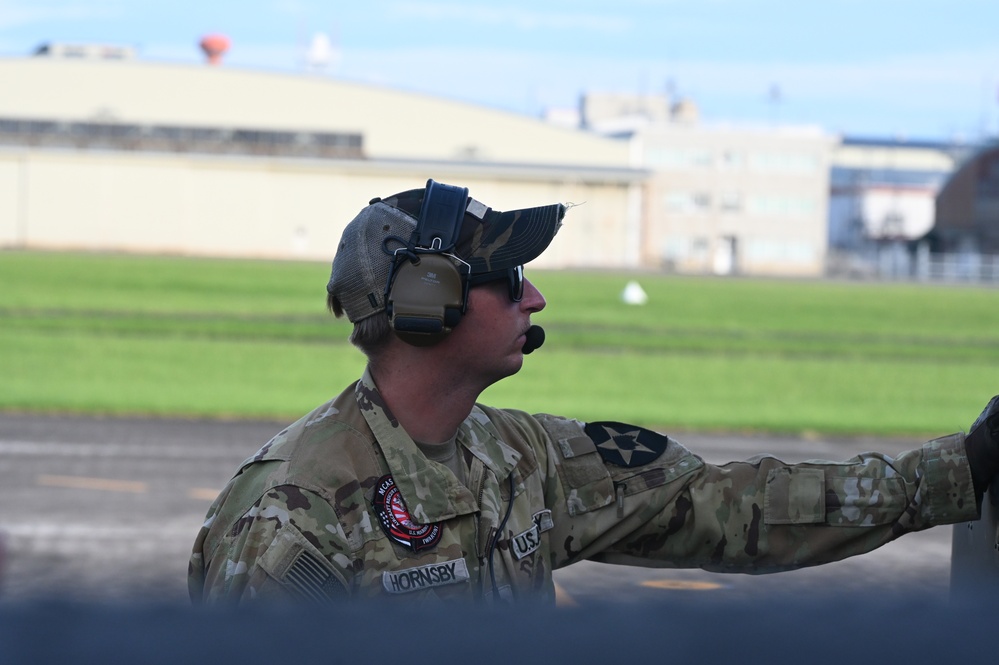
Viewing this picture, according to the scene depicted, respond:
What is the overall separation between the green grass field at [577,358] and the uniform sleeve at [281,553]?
38.8 feet

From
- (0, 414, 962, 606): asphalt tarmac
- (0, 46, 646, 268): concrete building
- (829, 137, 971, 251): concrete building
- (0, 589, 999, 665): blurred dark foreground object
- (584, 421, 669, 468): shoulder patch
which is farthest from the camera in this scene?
(829, 137, 971, 251): concrete building

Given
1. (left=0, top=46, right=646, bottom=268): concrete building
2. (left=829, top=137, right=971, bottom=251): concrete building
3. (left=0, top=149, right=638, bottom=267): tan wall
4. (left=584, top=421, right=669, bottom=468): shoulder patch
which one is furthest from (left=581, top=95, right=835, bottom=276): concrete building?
(left=584, top=421, right=669, bottom=468): shoulder patch

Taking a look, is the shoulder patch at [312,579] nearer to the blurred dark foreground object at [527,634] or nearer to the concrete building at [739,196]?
the blurred dark foreground object at [527,634]

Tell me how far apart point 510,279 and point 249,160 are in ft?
216

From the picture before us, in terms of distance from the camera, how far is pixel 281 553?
208 cm

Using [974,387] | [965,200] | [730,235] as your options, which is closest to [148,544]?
[974,387]

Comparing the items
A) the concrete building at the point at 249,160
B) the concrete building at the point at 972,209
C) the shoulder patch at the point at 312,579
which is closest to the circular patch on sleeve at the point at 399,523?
the shoulder patch at the point at 312,579

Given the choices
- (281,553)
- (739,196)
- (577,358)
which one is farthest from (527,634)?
(739,196)

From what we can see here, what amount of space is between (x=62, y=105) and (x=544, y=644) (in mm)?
72802

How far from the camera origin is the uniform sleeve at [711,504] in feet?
8.68

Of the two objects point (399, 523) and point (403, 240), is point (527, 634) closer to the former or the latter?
point (399, 523)

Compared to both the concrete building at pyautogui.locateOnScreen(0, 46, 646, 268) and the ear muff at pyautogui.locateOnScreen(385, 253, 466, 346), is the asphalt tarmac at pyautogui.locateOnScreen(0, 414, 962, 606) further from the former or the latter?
the concrete building at pyautogui.locateOnScreen(0, 46, 646, 268)

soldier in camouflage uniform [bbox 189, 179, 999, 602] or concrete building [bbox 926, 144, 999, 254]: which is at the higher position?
concrete building [bbox 926, 144, 999, 254]

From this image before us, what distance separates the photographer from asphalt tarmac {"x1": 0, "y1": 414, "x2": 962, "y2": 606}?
673cm
